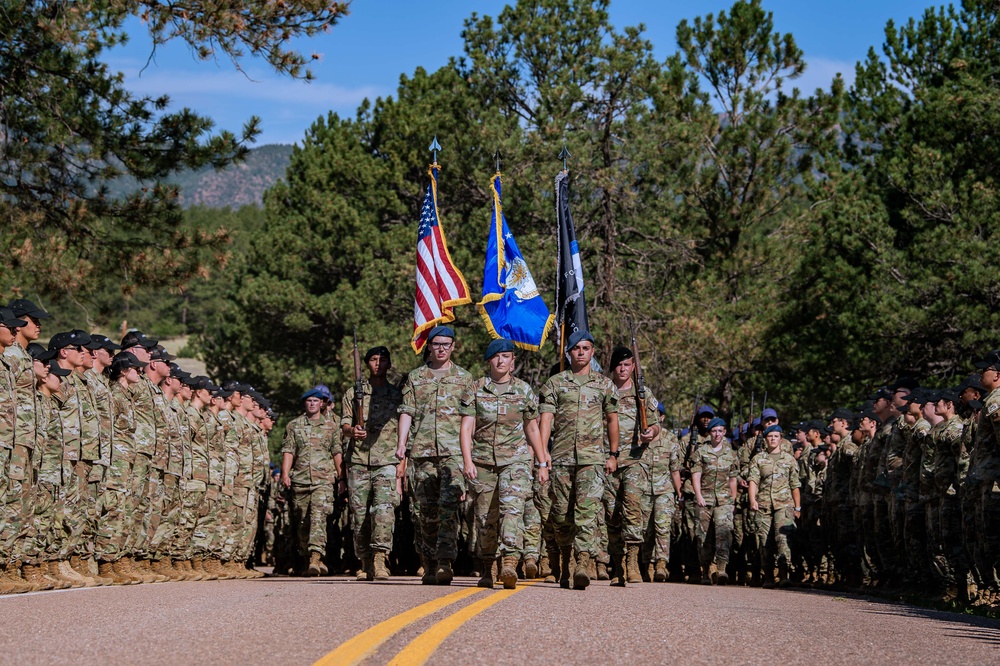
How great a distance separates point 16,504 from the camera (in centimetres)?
1107

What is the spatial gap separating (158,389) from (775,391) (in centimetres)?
1978

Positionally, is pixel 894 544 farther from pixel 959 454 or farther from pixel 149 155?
pixel 149 155

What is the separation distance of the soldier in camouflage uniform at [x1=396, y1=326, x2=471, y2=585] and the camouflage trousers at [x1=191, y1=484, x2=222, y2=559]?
13.6 ft

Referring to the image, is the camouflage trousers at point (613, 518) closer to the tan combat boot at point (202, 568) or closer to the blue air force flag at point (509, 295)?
the tan combat boot at point (202, 568)

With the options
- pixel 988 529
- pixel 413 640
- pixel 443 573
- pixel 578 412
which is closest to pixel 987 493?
pixel 988 529

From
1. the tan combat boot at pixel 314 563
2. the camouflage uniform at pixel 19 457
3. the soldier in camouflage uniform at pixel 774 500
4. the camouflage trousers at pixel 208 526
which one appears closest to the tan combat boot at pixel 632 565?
the soldier in camouflage uniform at pixel 774 500

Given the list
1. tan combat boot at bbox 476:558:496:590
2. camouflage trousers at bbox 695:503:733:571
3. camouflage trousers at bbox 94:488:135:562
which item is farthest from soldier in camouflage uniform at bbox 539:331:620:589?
camouflage trousers at bbox 695:503:733:571

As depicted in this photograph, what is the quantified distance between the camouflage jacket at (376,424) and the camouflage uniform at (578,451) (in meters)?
2.71

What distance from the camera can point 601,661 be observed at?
20.8ft

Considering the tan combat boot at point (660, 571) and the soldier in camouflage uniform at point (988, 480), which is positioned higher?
the soldier in camouflage uniform at point (988, 480)

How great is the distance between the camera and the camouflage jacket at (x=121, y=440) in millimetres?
13227

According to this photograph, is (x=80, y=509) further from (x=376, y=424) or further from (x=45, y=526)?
(x=376, y=424)

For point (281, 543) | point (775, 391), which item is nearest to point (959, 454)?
point (281, 543)

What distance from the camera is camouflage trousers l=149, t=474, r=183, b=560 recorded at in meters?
14.4
